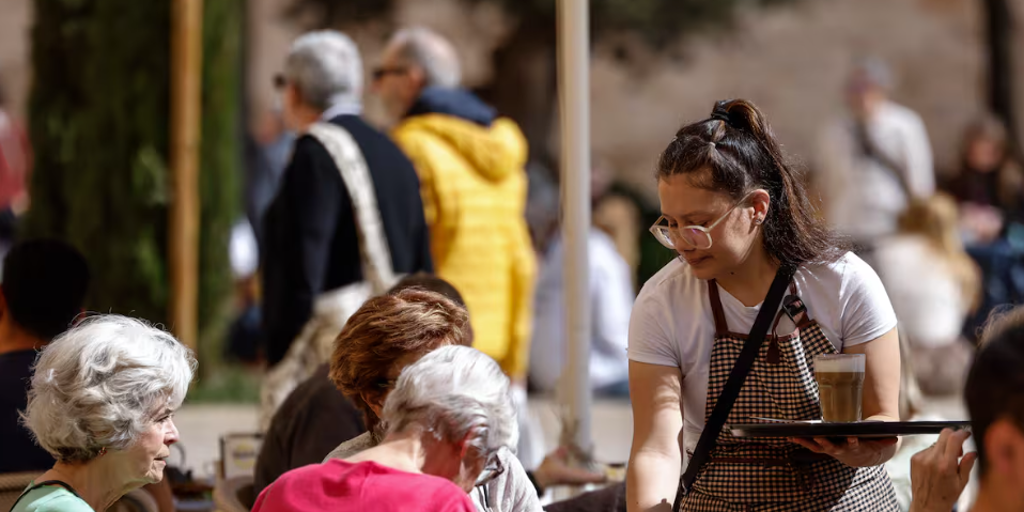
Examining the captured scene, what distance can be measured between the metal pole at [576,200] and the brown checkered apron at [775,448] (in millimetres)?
1664

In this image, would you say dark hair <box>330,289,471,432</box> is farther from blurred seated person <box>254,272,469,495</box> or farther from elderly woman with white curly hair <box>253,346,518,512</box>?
blurred seated person <box>254,272,469,495</box>

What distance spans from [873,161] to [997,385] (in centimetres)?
896

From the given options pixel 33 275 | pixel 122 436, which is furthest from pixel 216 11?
pixel 122 436

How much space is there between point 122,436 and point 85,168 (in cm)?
551

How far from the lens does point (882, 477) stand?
3.12 meters

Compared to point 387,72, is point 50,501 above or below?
below

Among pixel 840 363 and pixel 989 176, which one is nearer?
pixel 840 363

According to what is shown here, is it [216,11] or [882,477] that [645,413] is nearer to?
[882,477]

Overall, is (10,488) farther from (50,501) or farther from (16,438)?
(50,501)

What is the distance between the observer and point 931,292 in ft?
29.6

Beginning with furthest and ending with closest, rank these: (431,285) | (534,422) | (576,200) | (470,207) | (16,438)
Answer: (534,422) < (470,207) < (576,200) < (431,285) < (16,438)

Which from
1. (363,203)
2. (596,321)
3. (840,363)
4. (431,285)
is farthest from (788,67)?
(840,363)

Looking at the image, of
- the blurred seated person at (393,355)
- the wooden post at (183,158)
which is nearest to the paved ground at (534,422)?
the wooden post at (183,158)

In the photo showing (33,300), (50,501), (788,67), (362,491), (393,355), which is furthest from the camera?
(788,67)
